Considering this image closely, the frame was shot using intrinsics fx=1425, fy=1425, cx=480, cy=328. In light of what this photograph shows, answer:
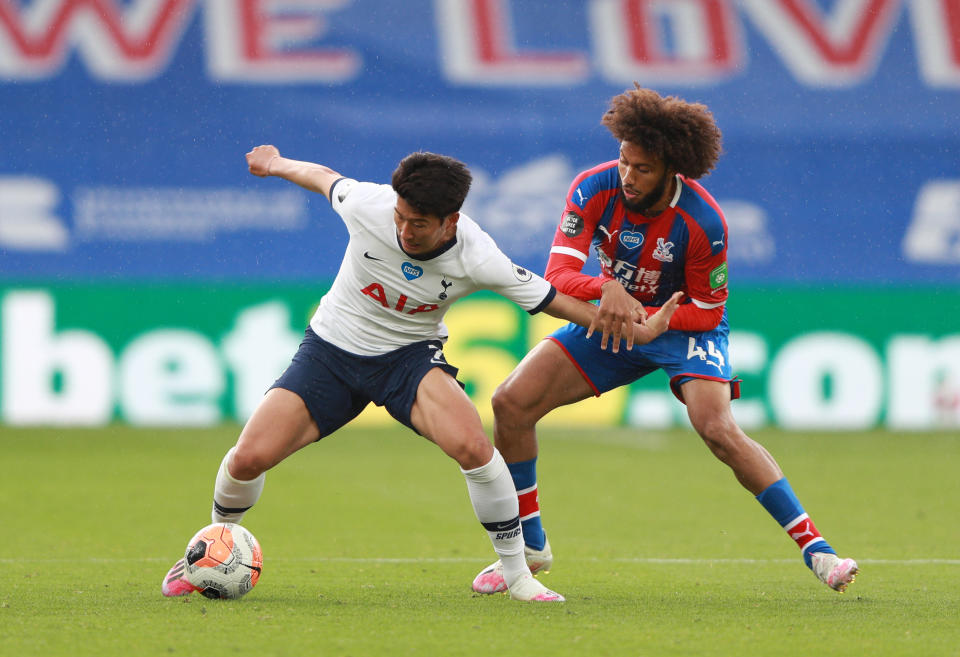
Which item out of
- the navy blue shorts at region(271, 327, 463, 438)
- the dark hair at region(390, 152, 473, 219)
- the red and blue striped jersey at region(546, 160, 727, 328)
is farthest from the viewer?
the red and blue striped jersey at region(546, 160, 727, 328)

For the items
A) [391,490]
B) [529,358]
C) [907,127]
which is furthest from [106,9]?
[529,358]

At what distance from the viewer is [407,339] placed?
638 cm

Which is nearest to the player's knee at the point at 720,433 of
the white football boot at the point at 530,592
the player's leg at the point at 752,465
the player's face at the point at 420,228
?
the player's leg at the point at 752,465

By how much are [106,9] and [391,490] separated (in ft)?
28.8

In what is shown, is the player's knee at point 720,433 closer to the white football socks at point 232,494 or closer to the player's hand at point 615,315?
the player's hand at point 615,315

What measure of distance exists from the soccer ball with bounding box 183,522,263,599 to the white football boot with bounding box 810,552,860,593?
2.47m

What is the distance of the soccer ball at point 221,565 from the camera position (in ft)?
19.7

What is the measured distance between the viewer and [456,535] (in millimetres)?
8781

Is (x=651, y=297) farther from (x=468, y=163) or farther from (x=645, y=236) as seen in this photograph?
(x=468, y=163)

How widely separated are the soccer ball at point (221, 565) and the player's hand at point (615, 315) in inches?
69.9

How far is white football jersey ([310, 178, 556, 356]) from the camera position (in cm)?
609

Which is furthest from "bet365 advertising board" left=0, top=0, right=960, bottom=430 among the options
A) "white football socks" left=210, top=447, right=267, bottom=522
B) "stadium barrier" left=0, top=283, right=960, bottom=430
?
"white football socks" left=210, top=447, right=267, bottom=522

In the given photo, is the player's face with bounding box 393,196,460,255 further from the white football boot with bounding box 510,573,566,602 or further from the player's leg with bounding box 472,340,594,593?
the white football boot with bounding box 510,573,566,602

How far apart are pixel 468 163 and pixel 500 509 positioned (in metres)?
11.5
